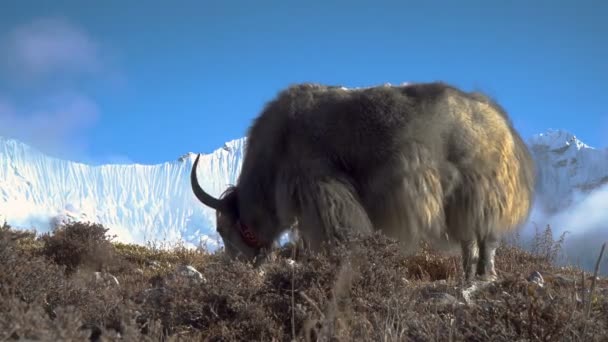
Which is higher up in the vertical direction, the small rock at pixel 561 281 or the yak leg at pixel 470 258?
the yak leg at pixel 470 258

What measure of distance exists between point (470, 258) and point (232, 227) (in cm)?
258

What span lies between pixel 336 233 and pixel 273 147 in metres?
1.33

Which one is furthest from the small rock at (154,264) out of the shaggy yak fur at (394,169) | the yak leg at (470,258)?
the yak leg at (470,258)

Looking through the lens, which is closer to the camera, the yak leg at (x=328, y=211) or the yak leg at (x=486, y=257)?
the yak leg at (x=328, y=211)

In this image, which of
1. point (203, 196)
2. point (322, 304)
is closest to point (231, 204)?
point (203, 196)

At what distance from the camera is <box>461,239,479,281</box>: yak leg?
6.14 metres

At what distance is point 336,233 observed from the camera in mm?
5195

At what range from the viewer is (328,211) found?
5254 mm

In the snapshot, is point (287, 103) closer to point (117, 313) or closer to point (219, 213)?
point (219, 213)

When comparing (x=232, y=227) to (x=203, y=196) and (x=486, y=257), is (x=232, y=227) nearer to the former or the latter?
(x=203, y=196)

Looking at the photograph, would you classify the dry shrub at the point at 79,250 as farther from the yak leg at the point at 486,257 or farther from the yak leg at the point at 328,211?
the yak leg at the point at 486,257

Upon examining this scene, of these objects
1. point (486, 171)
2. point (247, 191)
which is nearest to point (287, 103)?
point (247, 191)

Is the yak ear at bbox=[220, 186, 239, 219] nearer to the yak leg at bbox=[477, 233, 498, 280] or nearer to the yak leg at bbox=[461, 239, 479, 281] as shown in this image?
the yak leg at bbox=[461, 239, 479, 281]

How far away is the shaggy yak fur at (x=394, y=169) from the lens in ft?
18.0
